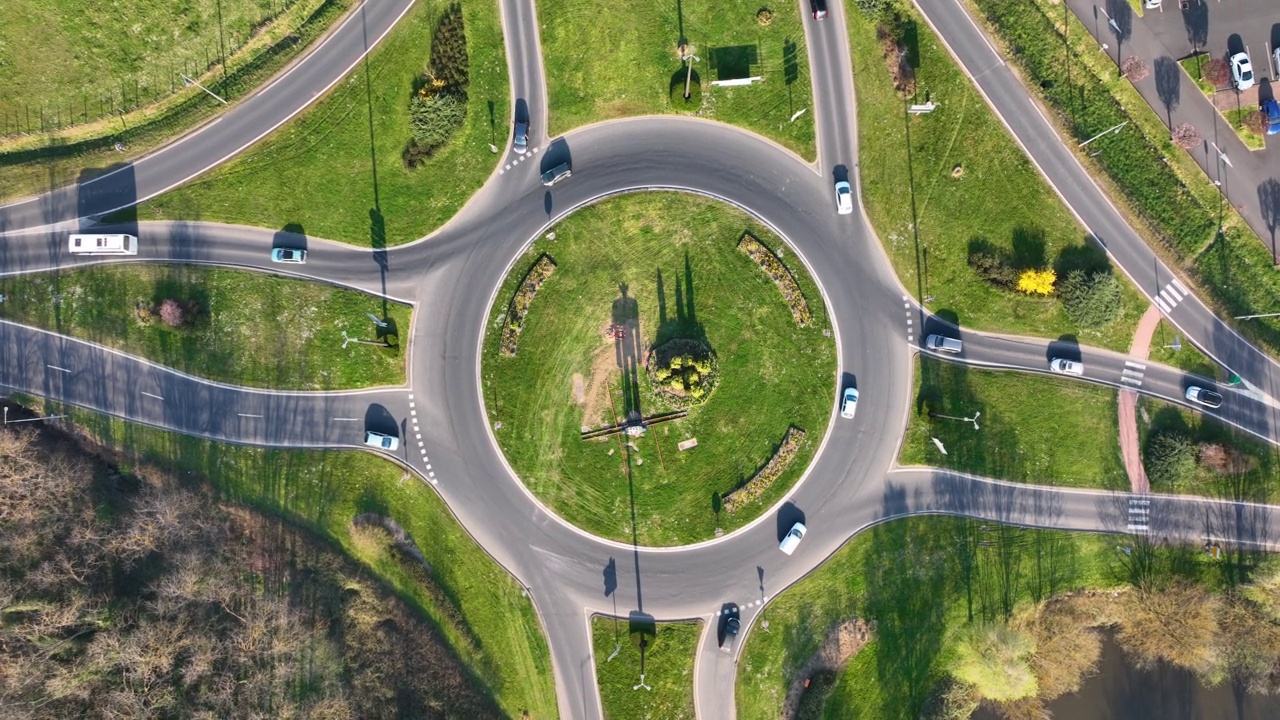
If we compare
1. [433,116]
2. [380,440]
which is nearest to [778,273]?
[433,116]

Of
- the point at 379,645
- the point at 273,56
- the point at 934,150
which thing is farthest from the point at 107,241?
the point at 934,150

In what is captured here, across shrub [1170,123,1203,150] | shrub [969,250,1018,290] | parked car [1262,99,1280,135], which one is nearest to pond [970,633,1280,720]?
shrub [969,250,1018,290]

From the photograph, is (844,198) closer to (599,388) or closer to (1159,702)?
(599,388)

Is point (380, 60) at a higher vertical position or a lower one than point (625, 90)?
higher

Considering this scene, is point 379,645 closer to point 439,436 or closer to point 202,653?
point 202,653

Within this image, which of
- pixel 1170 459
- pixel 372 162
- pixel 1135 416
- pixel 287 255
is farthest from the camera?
pixel 1135 416

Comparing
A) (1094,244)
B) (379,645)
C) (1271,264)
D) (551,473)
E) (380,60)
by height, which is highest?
(380,60)
